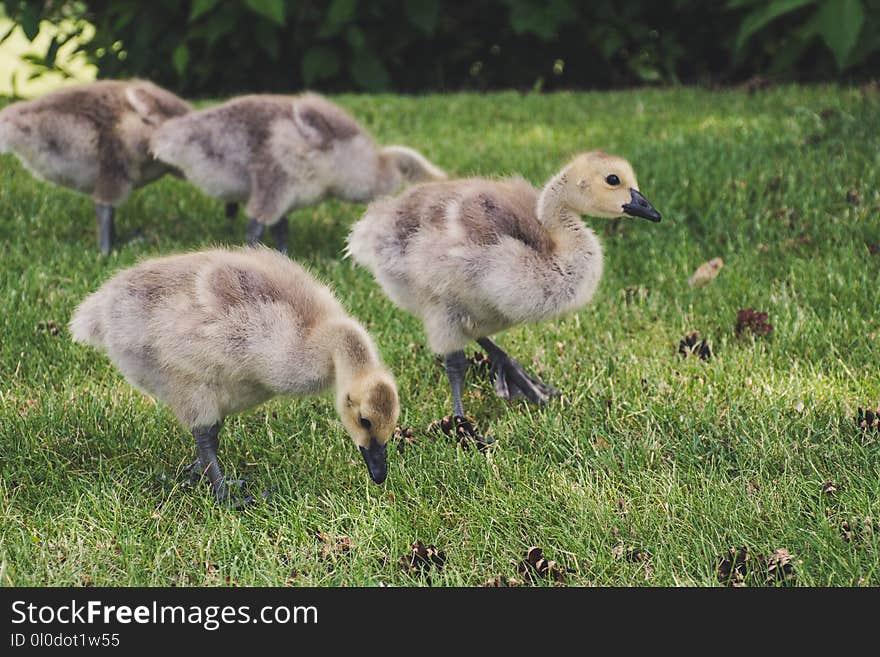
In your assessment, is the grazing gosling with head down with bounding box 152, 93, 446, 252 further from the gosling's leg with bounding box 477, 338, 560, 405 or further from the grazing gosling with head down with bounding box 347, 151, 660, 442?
the gosling's leg with bounding box 477, 338, 560, 405

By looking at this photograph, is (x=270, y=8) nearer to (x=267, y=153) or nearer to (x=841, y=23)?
(x=267, y=153)

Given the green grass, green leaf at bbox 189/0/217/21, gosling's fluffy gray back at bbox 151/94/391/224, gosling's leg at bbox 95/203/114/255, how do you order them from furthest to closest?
1. green leaf at bbox 189/0/217/21
2. gosling's leg at bbox 95/203/114/255
3. gosling's fluffy gray back at bbox 151/94/391/224
4. the green grass

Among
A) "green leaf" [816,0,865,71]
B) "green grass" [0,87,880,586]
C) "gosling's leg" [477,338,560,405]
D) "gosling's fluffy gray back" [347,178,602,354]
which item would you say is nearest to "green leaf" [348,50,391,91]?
"green leaf" [816,0,865,71]

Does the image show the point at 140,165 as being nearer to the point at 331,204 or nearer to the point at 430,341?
the point at 331,204

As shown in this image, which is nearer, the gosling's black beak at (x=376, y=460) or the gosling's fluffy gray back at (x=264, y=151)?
the gosling's black beak at (x=376, y=460)

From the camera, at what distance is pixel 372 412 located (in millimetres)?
3152

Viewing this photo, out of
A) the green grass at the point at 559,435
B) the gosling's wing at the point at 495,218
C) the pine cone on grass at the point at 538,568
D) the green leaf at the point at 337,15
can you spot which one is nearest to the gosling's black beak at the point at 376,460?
the green grass at the point at 559,435

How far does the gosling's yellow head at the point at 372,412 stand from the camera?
3156 millimetres

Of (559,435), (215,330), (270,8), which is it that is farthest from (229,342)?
(270,8)

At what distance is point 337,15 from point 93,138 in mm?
5251

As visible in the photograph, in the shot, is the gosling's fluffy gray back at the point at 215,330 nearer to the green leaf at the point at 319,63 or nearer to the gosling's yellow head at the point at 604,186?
the gosling's yellow head at the point at 604,186

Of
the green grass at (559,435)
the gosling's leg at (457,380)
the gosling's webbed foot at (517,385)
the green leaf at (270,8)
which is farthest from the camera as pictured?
the green leaf at (270,8)

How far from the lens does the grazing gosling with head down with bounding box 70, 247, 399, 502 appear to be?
3.29 metres

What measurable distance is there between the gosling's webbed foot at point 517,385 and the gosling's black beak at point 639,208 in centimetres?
79
